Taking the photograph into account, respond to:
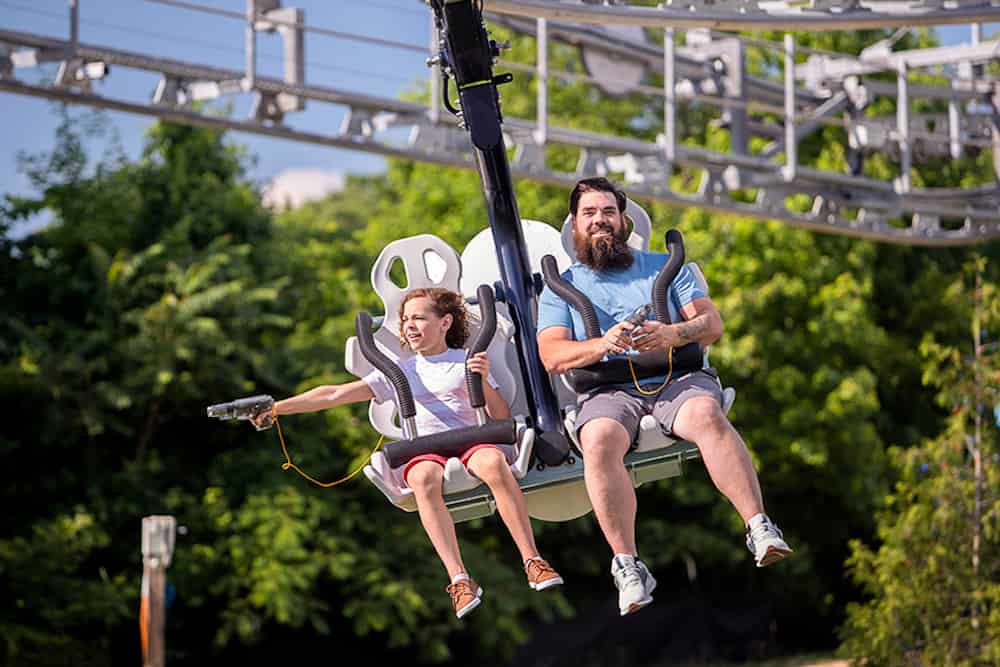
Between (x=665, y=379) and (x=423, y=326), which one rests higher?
(x=423, y=326)

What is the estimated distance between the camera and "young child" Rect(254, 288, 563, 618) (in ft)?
20.7

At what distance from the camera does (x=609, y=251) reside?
6492 millimetres

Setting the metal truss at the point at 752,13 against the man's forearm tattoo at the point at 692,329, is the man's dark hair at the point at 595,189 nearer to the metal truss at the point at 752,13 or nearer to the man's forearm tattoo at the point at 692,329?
the man's forearm tattoo at the point at 692,329

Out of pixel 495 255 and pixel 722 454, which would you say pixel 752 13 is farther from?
pixel 722 454

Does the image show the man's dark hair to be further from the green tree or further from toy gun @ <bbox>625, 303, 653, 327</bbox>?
the green tree

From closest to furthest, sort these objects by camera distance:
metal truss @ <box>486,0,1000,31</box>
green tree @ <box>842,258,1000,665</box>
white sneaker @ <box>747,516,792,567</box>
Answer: white sneaker @ <box>747,516,792,567</box>, metal truss @ <box>486,0,1000,31</box>, green tree @ <box>842,258,1000,665</box>

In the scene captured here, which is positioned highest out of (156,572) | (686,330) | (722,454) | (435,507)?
(686,330)

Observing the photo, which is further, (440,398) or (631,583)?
(440,398)

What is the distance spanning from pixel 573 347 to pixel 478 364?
32 centimetres

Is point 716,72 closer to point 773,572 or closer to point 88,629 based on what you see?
point 88,629

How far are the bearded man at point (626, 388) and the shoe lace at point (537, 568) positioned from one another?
0.77ft

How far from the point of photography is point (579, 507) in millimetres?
6641

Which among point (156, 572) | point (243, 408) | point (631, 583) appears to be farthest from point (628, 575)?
point (156, 572)

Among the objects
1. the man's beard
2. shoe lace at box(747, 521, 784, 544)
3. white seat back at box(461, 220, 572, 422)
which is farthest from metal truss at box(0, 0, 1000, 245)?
shoe lace at box(747, 521, 784, 544)
